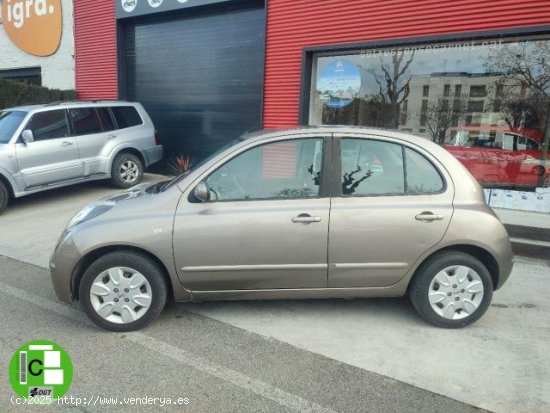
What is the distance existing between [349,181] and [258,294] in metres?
1.17

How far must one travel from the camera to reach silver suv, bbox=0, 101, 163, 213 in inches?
291

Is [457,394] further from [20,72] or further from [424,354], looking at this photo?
[20,72]

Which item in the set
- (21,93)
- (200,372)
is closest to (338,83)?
(200,372)

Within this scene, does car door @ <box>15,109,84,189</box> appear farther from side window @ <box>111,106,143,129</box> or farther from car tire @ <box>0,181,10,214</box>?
side window @ <box>111,106,143,129</box>

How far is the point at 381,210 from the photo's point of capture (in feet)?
11.3

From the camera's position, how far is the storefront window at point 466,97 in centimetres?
668

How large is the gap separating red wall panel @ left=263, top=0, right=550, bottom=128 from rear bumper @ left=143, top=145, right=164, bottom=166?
2578 mm

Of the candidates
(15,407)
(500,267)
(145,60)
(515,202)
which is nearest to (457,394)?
(500,267)

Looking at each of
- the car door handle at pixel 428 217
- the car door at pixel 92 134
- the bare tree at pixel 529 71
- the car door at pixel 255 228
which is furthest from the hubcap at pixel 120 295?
the bare tree at pixel 529 71

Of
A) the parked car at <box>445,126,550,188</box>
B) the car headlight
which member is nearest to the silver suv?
the car headlight

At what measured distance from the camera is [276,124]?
8.93 m

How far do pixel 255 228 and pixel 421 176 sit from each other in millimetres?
1395

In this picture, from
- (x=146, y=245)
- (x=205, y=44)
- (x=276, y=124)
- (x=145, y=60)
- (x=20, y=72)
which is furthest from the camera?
(x=20, y=72)

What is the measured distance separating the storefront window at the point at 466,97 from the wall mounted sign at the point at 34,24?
9021 mm
